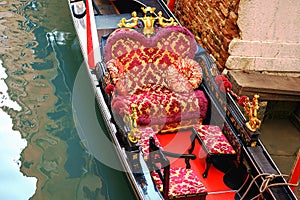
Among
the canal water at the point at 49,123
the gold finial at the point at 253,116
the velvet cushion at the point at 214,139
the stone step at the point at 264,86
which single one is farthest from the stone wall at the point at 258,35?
the canal water at the point at 49,123

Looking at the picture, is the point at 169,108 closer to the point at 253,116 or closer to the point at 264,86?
the point at 253,116

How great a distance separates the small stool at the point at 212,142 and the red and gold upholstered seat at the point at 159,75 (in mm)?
273

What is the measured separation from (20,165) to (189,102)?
5.22ft

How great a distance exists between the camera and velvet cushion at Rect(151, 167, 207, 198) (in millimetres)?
2713

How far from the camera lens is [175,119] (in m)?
3.64

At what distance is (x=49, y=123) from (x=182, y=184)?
209 cm

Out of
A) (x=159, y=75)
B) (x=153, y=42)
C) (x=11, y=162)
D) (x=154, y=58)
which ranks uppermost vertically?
(x=153, y=42)

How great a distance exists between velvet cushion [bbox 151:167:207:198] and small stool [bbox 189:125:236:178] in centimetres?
35

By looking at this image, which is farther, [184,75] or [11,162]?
[11,162]

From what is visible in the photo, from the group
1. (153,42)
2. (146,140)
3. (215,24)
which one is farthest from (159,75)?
(215,24)

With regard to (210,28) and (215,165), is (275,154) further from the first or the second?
(210,28)

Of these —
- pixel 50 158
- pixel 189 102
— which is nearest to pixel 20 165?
pixel 50 158

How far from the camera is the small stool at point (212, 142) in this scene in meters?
3.17

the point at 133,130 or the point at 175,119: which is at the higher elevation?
the point at 133,130
